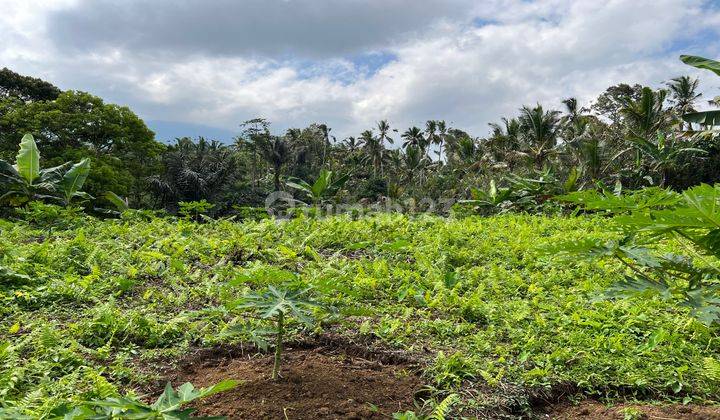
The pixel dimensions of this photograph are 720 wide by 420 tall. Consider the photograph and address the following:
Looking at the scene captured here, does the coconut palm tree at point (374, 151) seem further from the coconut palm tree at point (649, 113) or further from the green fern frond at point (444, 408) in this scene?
the green fern frond at point (444, 408)

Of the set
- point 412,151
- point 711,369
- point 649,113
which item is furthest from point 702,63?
point 412,151

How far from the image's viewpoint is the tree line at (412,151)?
19.6 metres

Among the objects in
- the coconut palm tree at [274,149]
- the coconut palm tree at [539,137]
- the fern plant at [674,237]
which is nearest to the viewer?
the fern plant at [674,237]

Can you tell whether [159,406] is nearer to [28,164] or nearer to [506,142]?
[28,164]

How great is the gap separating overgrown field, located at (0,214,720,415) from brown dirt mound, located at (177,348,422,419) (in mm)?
214

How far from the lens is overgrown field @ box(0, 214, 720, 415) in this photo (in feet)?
→ 9.32

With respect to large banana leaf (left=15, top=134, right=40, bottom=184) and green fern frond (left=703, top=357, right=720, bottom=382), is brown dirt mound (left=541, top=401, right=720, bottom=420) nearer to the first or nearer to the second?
green fern frond (left=703, top=357, right=720, bottom=382)

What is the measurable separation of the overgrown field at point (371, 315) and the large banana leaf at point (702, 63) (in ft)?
5.36

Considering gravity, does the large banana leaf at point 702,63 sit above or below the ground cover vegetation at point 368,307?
above

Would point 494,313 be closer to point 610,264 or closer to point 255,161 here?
point 610,264

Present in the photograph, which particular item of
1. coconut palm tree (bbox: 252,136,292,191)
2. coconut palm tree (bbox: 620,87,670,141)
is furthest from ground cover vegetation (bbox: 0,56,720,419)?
coconut palm tree (bbox: 252,136,292,191)

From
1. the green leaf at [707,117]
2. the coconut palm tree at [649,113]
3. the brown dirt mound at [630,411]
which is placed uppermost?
the coconut palm tree at [649,113]

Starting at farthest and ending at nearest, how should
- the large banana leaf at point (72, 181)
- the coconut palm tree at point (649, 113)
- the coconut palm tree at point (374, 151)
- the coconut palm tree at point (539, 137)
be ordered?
the coconut palm tree at point (374, 151) < the coconut palm tree at point (539, 137) < the coconut palm tree at point (649, 113) < the large banana leaf at point (72, 181)

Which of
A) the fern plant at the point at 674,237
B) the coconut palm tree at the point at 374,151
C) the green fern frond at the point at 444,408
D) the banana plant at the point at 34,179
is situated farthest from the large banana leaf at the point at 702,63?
the coconut palm tree at the point at 374,151
